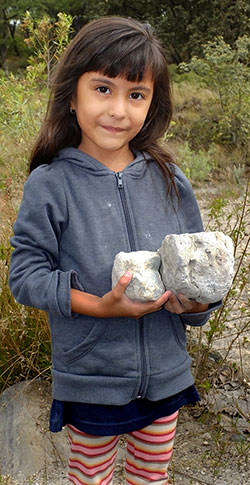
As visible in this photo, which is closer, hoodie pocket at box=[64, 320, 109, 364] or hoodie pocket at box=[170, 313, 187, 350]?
hoodie pocket at box=[64, 320, 109, 364]

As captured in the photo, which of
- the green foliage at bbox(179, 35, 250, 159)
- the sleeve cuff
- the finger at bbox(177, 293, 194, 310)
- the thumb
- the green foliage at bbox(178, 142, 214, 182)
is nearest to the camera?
the thumb

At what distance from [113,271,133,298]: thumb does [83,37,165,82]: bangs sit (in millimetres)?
542

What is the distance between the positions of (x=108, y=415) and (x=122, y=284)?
44 centimetres

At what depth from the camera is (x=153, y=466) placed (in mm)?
1738

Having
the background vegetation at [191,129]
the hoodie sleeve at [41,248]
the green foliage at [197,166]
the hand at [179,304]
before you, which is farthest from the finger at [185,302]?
the green foliage at [197,166]

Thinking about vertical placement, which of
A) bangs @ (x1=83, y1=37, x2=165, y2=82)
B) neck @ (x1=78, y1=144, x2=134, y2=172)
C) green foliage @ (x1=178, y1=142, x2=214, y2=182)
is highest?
bangs @ (x1=83, y1=37, x2=165, y2=82)

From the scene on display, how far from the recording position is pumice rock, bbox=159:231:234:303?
146 cm

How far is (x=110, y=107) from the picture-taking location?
5.13 feet

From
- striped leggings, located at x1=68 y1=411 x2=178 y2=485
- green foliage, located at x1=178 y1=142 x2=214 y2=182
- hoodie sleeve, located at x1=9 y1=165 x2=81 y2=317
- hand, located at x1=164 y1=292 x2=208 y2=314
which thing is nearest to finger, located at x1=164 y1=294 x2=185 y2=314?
hand, located at x1=164 y1=292 x2=208 y2=314

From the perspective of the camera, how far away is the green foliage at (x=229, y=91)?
30.7ft

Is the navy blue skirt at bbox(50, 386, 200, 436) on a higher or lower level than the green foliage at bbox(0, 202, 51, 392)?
higher

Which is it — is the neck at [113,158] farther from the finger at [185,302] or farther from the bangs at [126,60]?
the finger at [185,302]

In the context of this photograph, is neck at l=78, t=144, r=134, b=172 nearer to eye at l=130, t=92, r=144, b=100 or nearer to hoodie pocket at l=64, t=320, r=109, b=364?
eye at l=130, t=92, r=144, b=100

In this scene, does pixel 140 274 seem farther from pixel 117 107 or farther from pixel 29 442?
pixel 29 442
